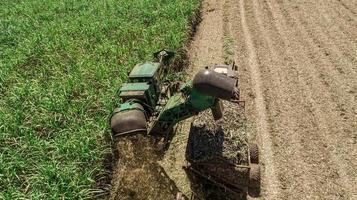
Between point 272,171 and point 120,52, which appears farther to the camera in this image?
point 120,52

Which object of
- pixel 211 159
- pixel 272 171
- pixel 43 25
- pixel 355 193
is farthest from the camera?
pixel 43 25

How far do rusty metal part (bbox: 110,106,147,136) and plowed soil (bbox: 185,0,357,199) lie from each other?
2641mm

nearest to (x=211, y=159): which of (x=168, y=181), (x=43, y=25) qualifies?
(x=168, y=181)

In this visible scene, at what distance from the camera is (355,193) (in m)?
7.11

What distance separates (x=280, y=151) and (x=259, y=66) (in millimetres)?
4239

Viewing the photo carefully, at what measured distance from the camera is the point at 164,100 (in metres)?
8.59

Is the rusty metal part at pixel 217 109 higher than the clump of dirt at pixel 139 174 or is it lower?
higher

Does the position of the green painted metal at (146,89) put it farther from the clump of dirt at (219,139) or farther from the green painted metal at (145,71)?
the clump of dirt at (219,139)

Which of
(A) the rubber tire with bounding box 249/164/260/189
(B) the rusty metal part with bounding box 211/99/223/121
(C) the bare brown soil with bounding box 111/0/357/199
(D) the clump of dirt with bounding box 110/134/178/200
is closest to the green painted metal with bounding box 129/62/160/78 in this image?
(C) the bare brown soil with bounding box 111/0/357/199

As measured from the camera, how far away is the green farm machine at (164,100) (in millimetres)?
5715

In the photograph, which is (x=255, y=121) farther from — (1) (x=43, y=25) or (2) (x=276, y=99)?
(1) (x=43, y=25)

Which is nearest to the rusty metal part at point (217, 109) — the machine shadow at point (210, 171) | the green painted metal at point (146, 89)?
the machine shadow at point (210, 171)

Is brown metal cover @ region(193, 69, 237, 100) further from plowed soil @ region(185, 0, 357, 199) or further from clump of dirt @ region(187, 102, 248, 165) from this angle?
plowed soil @ region(185, 0, 357, 199)

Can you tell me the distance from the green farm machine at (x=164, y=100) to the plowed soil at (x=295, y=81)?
3.33ft
